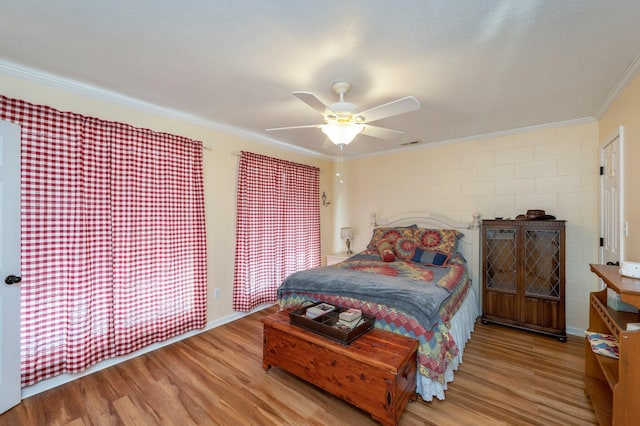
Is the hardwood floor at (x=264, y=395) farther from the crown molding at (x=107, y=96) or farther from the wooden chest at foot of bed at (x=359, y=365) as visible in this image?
the crown molding at (x=107, y=96)

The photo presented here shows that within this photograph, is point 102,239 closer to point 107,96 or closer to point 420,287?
point 107,96

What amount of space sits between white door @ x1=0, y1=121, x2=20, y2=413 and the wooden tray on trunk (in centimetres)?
194

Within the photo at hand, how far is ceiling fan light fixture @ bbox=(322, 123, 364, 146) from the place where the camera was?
2.06m

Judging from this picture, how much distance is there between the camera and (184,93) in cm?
245

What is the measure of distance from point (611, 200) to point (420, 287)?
207cm

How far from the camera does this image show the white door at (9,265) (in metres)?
1.85

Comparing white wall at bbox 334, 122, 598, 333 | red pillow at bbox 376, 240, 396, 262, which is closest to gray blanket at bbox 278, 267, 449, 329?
red pillow at bbox 376, 240, 396, 262

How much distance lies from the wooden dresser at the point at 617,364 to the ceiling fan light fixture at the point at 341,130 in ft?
5.94

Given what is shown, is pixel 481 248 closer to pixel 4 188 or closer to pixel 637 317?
pixel 637 317

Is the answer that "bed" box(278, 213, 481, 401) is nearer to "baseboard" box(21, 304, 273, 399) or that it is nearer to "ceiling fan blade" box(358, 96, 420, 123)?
"baseboard" box(21, 304, 273, 399)

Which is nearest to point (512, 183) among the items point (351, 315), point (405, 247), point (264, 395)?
point (405, 247)

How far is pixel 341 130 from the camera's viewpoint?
208 centimetres

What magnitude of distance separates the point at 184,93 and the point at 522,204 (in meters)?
3.96

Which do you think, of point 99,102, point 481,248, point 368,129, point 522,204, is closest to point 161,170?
point 99,102
